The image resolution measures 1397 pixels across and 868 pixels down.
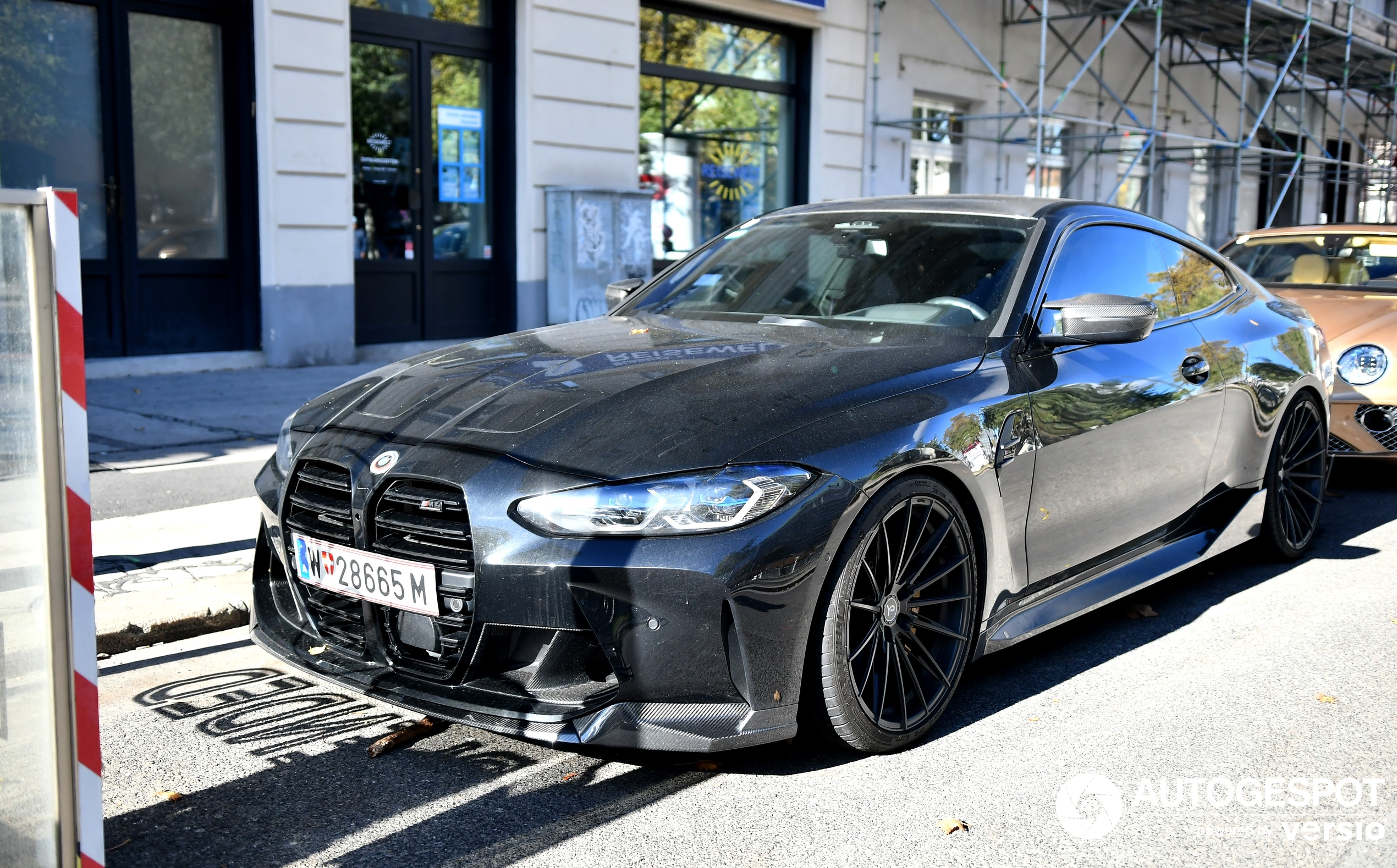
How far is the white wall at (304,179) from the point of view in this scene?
10422 mm

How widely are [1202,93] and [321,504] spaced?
75.9 feet

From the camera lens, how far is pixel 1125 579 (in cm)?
441

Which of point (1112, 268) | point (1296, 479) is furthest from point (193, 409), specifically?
point (1296, 479)

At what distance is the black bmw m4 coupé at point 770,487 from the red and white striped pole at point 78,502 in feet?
2.69

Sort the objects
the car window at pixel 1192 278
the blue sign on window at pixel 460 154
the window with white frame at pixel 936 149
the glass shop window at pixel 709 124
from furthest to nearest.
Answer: the window with white frame at pixel 936 149 → the glass shop window at pixel 709 124 → the blue sign on window at pixel 460 154 → the car window at pixel 1192 278

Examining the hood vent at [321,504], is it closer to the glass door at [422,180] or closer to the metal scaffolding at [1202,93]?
the glass door at [422,180]

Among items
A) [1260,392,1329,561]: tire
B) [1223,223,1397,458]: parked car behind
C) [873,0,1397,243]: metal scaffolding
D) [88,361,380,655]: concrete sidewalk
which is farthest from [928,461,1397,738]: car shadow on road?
[873,0,1397,243]: metal scaffolding

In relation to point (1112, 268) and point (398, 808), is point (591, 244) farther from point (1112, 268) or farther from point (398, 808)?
point (398, 808)

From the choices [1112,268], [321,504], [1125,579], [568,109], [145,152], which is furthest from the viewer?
A: [568,109]

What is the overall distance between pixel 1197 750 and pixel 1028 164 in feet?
55.7

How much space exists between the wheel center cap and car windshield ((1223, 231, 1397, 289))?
571cm

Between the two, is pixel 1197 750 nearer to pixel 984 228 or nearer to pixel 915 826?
pixel 915 826

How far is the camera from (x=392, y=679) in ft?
10.5

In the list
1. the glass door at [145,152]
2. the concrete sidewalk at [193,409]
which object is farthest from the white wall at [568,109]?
the glass door at [145,152]
